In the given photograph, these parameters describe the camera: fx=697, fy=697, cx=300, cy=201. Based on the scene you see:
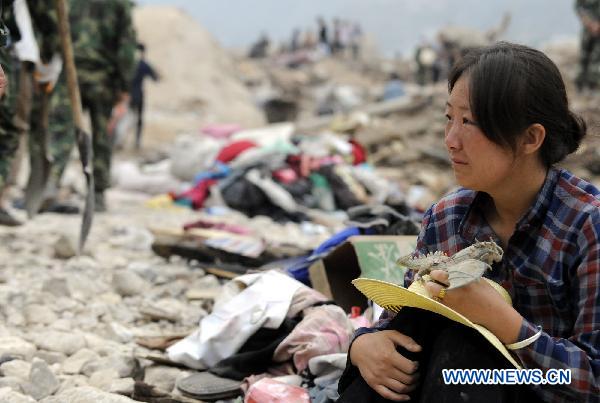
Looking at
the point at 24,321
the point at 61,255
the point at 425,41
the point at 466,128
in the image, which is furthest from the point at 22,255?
A: the point at 425,41

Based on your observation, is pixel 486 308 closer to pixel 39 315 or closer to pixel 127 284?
pixel 39 315

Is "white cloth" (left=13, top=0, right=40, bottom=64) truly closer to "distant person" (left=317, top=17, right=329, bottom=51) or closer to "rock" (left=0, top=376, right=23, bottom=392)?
"rock" (left=0, top=376, right=23, bottom=392)

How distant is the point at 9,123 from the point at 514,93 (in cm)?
308

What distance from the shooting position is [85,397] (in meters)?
2.07

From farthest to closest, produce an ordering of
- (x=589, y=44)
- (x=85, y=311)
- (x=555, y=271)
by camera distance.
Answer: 1. (x=589, y=44)
2. (x=85, y=311)
3. (x=555, y=271)

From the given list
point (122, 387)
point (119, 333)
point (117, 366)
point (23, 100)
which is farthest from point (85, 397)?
point (23, 100)

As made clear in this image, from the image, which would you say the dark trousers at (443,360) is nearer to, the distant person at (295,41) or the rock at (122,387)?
the rock at (122,387)

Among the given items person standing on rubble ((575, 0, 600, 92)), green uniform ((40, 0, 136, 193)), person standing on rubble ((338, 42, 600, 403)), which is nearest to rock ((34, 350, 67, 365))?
person standing on rubble ((338, 42, 600, 403))

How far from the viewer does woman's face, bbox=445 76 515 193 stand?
1.53m

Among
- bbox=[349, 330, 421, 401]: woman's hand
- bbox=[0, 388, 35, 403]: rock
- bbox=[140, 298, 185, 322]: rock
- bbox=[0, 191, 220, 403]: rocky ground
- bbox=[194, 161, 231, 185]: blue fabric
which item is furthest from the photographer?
bbox=[194, 161, 231, 185]: blue fabric

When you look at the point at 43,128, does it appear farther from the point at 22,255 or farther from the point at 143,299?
the point at 143,299

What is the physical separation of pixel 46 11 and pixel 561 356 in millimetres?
3791

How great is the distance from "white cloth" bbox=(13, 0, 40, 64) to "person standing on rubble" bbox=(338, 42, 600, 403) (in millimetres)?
2535

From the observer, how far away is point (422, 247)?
179cm
